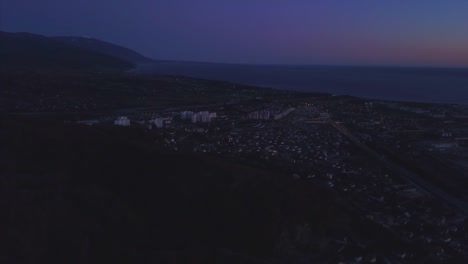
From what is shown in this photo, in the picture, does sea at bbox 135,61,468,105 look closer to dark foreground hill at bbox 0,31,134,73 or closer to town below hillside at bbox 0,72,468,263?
dark foreground hill at bbox 0,31,134,73

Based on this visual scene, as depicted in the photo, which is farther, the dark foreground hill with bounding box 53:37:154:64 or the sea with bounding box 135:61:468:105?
the dark foreground hill with bounding box 53:37:154:64

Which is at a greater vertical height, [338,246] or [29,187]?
[29,187]

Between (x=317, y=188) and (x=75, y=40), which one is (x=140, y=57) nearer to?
(x=75, y=40)

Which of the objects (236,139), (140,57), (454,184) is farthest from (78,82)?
(140,57)

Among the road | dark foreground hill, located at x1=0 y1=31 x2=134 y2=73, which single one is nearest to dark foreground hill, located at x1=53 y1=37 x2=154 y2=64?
dark foreground hill, located at x1=0 y1=31 x2=134 y2=73

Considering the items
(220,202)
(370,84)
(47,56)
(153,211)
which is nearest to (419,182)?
(220,202)

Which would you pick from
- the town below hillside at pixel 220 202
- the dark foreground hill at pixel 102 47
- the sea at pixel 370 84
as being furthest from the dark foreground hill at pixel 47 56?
the town below hillside at pixel 220 202

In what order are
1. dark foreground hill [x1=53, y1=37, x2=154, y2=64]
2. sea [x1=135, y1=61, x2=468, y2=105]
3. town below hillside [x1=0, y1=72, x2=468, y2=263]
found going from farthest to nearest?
1. dark foreground hill [x1=53, y1=37, x2=154, y2=64]
2. sea [x1=135, y1=61, x2=468, y2=105]
3. town below hillside [x1=0, y1=72, x2=468, y2=263]
